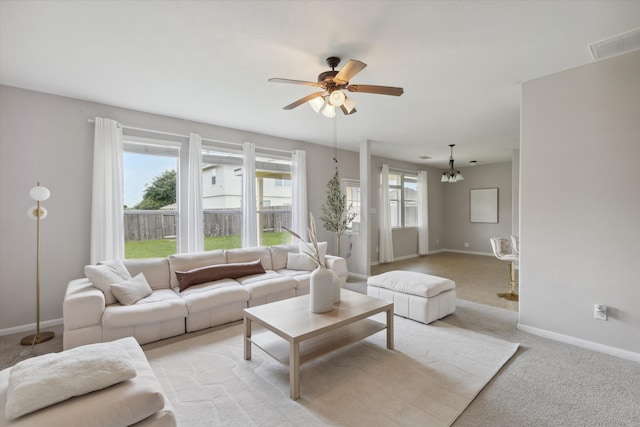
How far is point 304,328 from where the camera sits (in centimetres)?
217

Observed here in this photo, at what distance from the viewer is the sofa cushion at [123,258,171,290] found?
3418mm

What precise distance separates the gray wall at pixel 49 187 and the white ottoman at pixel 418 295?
3827 mm

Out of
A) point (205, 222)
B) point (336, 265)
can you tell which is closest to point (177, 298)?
point (205, 222)

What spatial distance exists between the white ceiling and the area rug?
2.69m

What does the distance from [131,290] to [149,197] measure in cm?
163

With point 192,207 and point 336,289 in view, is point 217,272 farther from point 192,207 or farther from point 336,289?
point 336,289

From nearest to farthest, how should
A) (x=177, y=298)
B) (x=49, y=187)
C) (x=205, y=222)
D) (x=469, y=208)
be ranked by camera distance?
(x=177, y=298) → (x=49, y=187) → (x=205, y=222) → (x=469, y=208)

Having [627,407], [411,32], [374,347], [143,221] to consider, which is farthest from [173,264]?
[627,407]

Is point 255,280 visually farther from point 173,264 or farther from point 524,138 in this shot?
point 524,138

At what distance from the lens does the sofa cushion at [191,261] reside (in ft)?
12.0

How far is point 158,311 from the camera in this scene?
2.84 m

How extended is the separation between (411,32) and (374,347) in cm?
276

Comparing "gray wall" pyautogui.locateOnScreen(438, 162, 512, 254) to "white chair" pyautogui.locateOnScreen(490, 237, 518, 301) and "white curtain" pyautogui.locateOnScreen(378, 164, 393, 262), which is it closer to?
"white curtain" pyautogui.locateOnScreen(378, 164, 393, 262)

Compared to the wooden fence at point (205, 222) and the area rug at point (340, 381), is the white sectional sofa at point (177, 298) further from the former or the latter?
the wooden fence at point (205, 222)
